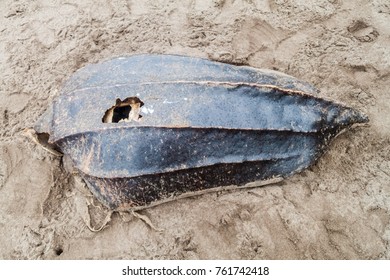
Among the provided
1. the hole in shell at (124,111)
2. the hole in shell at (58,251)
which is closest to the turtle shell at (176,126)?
the hole in shell at (124,111)

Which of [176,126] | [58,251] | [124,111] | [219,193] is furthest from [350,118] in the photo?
[58,251]

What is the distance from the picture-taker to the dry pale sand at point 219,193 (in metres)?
1.95

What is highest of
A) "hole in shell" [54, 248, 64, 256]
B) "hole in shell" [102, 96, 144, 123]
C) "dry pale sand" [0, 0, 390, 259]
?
"hole in shell" [102, 96, 144, 123]

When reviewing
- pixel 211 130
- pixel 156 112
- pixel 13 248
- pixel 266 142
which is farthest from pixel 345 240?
pixel 13 248

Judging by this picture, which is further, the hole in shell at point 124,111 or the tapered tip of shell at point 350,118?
the tapered tip of shell at point 350,118

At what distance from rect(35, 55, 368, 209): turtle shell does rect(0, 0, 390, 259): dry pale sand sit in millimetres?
235

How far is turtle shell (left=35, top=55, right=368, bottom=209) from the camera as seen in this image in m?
1.70

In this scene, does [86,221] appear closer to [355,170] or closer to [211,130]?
[211,130]

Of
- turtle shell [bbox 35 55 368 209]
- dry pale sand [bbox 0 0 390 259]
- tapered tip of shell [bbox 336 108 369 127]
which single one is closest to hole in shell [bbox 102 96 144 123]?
turtle shell [bbox 35 55 368 209]

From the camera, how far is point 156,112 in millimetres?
1695

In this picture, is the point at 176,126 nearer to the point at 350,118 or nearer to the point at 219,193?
the point at 219,193

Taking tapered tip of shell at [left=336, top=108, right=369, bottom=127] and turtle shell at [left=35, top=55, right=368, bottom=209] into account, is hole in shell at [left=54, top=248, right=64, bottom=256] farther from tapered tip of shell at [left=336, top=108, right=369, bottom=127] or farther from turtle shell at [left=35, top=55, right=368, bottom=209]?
tapered tip of shell at [left=336, top=108, right=369, bottom=127]

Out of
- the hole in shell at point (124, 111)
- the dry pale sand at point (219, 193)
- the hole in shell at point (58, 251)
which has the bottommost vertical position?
the hole in shell at point (58, 251)

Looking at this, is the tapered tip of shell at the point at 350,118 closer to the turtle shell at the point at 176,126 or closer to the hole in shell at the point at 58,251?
the turtle shell at the point at 176,126
